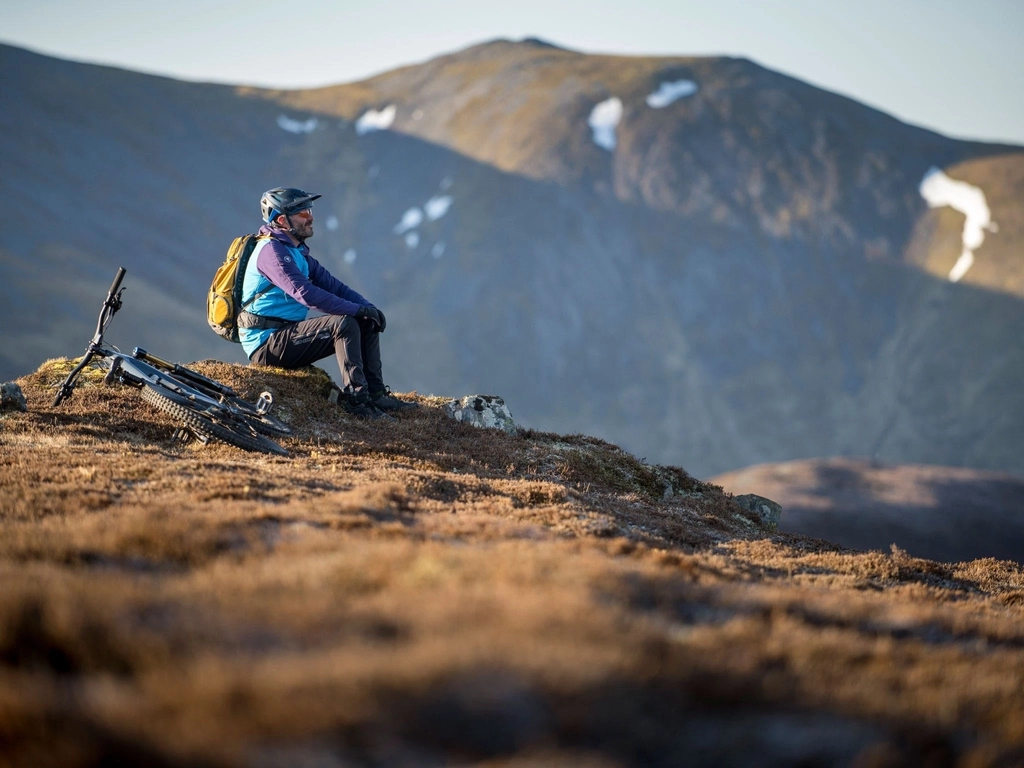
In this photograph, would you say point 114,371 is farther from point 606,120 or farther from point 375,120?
point 375,120

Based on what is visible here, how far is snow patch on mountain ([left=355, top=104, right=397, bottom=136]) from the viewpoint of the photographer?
627 ft

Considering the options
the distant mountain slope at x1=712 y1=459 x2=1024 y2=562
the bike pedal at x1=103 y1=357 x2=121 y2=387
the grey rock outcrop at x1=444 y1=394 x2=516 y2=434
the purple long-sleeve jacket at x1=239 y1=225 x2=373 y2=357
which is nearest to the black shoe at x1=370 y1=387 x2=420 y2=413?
the grey rock outcrop at x1=444 y1=394 x2=516 y2=434

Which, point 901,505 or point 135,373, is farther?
point 901,505

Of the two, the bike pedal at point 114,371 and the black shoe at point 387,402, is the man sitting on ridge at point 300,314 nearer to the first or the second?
→ the black shoe at point 387,402

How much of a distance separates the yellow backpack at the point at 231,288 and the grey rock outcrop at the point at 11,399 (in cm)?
309

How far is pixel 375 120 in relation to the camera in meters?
193

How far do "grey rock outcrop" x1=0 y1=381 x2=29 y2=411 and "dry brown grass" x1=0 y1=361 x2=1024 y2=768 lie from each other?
16.6 feet

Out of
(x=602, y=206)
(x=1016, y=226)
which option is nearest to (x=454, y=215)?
(x=602, y=206)

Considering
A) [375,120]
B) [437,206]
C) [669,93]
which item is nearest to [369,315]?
[437,206]

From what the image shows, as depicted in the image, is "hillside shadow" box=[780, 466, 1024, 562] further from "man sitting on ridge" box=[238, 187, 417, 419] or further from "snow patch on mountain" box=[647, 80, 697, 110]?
"snow patch on mountain" box=[647, 80, 697, 110]

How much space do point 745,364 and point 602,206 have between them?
1529 inches

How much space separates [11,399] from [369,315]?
5.63 meters

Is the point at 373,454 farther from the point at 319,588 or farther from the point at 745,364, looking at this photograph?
the point at 745,364

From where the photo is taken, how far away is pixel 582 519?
9938 millimetres
